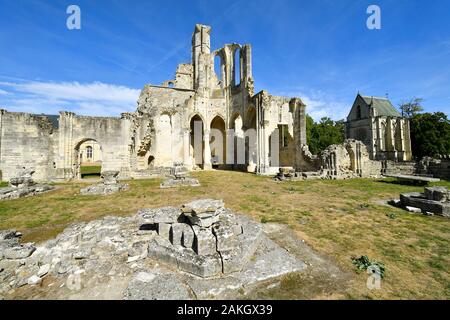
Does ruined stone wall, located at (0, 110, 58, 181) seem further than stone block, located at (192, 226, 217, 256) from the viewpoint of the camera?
Yes

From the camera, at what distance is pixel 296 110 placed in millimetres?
21109

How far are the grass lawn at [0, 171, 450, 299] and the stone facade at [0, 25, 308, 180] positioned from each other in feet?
26.3

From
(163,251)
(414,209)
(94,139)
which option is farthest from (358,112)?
(163,251)

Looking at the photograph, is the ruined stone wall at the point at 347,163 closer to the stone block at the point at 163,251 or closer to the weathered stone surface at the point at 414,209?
the weathered stone surface at the point at 414,209

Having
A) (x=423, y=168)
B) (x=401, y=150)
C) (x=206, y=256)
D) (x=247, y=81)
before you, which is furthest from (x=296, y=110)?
(x=401, y=150)

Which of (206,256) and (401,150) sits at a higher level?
(401,150)

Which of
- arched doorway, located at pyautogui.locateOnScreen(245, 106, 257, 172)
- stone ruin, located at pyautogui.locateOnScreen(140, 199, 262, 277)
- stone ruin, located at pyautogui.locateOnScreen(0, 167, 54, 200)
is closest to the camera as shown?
stone ruin, located at pyautogui.locateOnScreen(140, 199, 262, 277)

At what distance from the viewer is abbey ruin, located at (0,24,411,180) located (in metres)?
14.9

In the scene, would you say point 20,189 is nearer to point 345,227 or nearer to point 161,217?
point 161,217

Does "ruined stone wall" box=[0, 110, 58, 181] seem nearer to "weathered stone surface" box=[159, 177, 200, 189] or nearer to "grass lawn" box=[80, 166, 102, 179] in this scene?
"grass lawn" box=[80, 166, 102, 179]

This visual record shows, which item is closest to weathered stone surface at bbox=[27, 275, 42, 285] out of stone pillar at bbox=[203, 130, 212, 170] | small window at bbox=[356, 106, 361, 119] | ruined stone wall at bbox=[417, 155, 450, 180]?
stone pillar at bbox=[203, 130, 212, 170]

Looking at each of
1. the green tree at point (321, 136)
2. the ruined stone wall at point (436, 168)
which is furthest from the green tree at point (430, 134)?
the ruined stone wall at point (436, 168)
